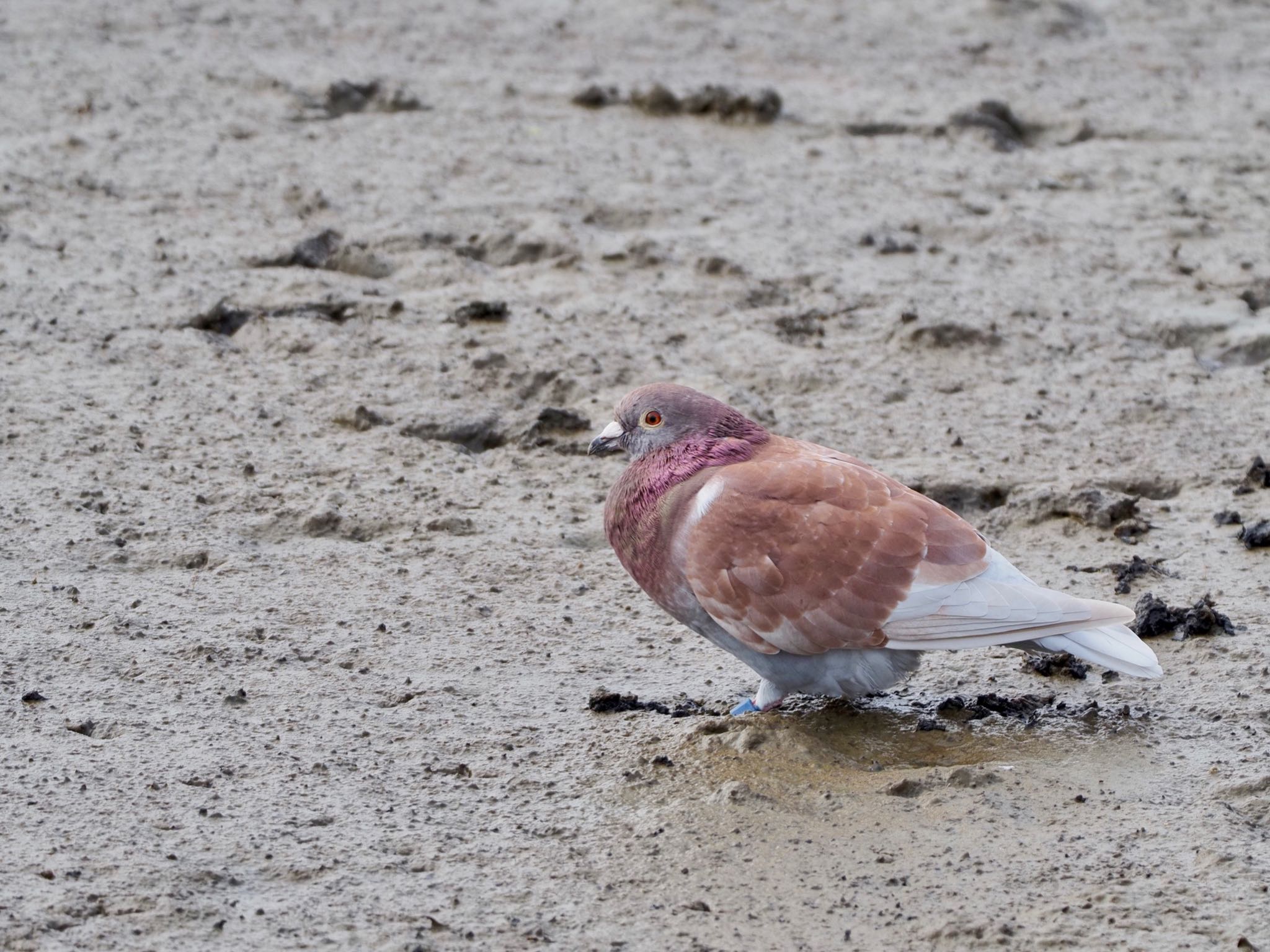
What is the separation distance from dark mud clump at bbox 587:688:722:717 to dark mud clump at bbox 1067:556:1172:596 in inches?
44.7

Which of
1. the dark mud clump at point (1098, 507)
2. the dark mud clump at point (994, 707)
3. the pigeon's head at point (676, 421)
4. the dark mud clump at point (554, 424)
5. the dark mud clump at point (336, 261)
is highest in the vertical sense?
the pigeon's head at point (676, 421)

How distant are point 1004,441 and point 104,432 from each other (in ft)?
8.76

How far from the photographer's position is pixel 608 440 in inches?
151

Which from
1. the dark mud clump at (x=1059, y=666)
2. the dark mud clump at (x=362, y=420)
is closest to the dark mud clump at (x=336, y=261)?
the dark mud clump at (x=362, y=420)

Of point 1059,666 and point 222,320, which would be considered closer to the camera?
point 1059,666

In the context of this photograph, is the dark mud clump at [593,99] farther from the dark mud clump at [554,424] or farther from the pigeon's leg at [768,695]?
the pigeon's leg at [768,695]

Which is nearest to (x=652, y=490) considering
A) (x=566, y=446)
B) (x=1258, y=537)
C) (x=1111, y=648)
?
(x=1111, y=648)

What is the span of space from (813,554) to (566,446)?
1496 mm

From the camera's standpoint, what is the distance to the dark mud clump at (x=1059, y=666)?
12.3 ft

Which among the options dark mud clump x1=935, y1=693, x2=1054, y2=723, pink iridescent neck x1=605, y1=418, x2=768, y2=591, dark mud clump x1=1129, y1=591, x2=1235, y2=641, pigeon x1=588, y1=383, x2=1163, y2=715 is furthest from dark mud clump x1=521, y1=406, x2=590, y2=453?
dark mud clump x1=1129, y1=591, x2=1235, y2=641

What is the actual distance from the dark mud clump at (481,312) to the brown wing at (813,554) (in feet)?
6.84

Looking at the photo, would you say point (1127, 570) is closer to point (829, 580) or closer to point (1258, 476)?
point (1258, 476)

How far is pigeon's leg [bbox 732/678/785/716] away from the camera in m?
3.53

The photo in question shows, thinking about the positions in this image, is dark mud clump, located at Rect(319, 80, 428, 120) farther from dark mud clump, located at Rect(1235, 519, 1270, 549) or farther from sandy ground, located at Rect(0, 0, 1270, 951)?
dark mud clump, located at Rect(1235, 519, 1270, 549)
